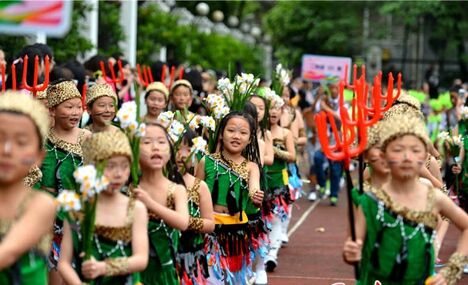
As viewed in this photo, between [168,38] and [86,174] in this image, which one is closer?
[86,174]

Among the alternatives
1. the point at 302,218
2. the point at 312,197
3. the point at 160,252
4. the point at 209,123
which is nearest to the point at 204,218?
the point at 160,252

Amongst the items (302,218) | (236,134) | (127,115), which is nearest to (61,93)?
(236,134)

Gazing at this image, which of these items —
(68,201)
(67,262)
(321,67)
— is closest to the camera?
(68,201)

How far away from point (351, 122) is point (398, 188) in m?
0.45

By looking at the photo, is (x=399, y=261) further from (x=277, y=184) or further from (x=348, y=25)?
(x=348, y=25)

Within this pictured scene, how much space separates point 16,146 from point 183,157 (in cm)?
329

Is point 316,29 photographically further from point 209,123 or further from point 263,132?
point 209,123

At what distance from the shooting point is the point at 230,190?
930cm

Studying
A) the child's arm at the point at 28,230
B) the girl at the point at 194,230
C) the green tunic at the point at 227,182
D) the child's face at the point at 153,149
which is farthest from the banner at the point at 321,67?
the child's arm at the point at 28,230

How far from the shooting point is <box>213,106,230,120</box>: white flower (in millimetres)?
9875

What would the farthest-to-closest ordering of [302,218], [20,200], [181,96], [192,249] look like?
[302,218], [181,96], [192,249], [20,200]

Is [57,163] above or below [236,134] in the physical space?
below

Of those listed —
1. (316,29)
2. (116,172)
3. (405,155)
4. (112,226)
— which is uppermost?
(316,29)

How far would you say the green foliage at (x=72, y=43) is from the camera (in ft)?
58.6
